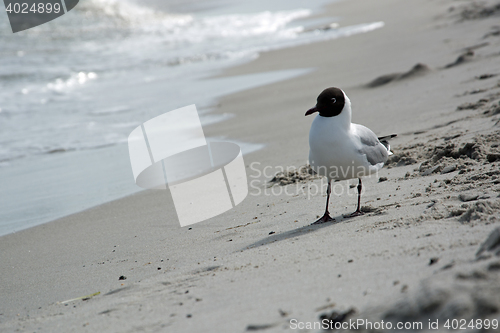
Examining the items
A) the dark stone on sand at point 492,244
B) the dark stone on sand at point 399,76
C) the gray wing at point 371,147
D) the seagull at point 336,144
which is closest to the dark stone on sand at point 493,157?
the gray wing at point 371,147

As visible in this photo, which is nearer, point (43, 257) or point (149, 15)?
point (43, 257)

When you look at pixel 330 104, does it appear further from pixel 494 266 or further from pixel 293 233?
pixel 494 266

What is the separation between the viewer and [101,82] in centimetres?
1308

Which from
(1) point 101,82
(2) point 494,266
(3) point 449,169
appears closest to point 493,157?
(3) point 449,169

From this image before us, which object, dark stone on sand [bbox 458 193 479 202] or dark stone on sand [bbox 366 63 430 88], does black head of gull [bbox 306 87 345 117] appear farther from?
dark stone on sand [bbox 366 63 430 88]

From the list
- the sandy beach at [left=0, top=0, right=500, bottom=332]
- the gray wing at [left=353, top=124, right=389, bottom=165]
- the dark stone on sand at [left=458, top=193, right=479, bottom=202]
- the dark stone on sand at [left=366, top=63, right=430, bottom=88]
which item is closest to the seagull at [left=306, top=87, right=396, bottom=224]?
the gray wing at [left=353, top=124, right=389, bottom=165]

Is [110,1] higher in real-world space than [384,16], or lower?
higher

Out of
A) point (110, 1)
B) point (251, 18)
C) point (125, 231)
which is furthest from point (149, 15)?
point (125, 231)

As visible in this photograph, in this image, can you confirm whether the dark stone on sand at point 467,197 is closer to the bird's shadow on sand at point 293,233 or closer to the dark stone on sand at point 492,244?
the bird's shadow on sand at point 293,233

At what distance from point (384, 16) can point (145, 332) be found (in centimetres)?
1796

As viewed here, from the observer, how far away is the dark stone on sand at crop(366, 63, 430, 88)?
8.30 meters

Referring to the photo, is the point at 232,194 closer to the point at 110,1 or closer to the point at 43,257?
the point at 43,257

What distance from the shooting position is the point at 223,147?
259 inches

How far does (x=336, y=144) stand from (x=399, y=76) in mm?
5494
